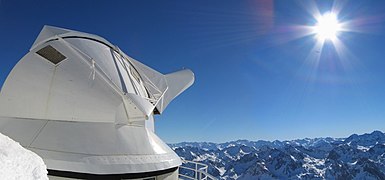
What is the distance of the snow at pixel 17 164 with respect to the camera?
1.65 metres

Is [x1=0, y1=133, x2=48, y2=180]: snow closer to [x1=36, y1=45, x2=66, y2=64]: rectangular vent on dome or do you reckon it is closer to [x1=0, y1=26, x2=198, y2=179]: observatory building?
[x1=0, y1=26, x2=198, y2=179]: observatory building

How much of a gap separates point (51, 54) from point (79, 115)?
2787 millimetres

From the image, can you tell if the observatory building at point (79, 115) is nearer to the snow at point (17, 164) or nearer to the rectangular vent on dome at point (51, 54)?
the rectangular vent on dome at point (51, 54)

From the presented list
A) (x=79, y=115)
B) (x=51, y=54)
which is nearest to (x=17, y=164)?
(x=79, y=115)

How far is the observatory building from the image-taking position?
7773 millimetres

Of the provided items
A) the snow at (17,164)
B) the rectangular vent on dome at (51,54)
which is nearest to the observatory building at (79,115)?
the rectangular vent on dome at (51,54)

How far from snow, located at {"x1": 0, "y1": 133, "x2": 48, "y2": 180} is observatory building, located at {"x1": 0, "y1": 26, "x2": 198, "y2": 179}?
6.04 metres

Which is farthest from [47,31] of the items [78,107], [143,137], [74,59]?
[143,137]

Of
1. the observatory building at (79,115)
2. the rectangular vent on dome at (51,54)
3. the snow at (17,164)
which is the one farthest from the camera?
the rectangular vent on dome at (51,54)

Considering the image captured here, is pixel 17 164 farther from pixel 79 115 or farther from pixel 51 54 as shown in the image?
pixel 51 54

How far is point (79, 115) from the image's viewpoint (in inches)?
350

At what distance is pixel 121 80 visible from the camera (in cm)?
1038

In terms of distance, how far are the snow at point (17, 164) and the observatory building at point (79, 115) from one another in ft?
19.8

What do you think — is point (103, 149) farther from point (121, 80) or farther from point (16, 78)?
point (16, 78)
